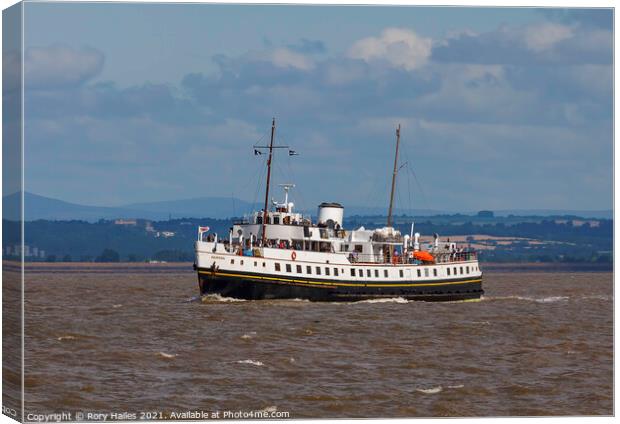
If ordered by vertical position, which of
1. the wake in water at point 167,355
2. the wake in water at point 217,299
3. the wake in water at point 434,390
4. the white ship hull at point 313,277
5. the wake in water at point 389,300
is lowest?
the wake in water at point 434,390

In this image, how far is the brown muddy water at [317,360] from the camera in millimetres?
40844

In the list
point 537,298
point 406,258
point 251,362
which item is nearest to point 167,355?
point 251,362

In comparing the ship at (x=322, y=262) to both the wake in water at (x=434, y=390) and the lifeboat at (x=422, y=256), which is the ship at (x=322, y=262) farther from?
the wake in water at (x=434, y=390)

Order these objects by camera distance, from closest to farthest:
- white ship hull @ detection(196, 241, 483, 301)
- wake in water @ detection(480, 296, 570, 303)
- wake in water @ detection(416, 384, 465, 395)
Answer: wake in water @ detection(416, 384, 465, 395) → white ship hull @ detection(196, 241, 483, 301) → wake in water @ detection(480, 296, 570, 303)

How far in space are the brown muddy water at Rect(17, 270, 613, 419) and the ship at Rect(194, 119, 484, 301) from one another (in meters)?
2.11

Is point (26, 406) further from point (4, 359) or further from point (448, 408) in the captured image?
point (448, 408)

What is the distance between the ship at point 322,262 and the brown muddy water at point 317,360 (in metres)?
2.11

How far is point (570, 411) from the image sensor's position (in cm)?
4047

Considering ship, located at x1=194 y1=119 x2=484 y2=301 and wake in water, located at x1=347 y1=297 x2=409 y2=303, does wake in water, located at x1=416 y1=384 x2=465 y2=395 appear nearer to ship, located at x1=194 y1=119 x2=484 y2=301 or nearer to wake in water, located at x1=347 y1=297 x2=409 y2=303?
ship, located at x1=194 y1=119 x2=484 y2=301

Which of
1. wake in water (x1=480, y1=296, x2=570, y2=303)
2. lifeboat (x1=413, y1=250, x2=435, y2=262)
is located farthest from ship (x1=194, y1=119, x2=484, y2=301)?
wake in water (x1=480, y1=296, x2=570, y2=303)

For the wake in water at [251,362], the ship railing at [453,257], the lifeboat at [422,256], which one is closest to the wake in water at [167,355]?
the wake in water at [251,362]

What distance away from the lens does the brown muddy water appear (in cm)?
4084

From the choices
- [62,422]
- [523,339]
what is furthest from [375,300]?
[62,422]

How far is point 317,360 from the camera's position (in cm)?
5353
